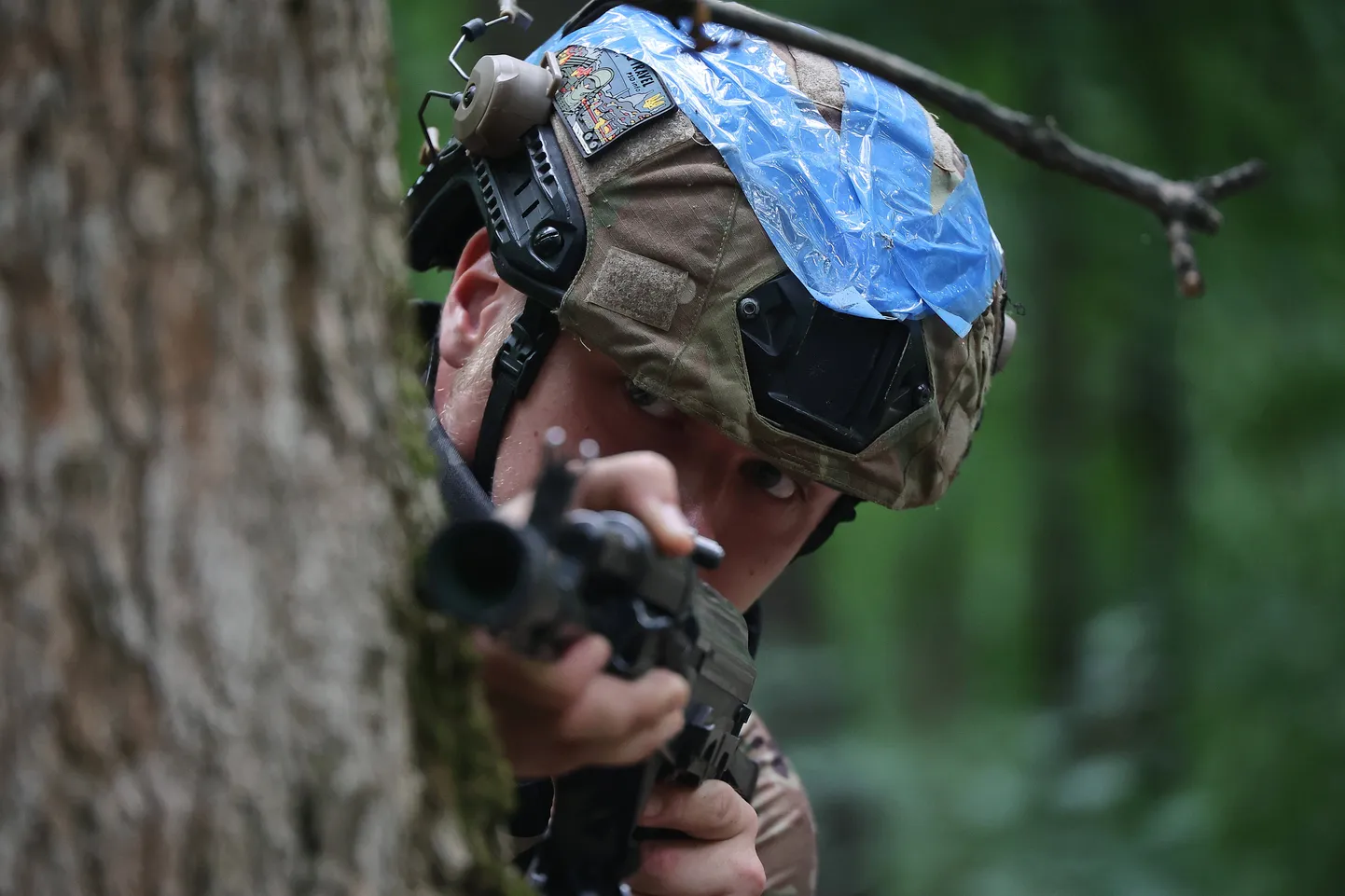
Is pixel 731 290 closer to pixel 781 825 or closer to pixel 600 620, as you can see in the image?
pixel 600 620

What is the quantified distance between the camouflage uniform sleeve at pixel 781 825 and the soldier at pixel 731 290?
2.11ft

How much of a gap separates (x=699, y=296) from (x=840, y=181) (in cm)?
28

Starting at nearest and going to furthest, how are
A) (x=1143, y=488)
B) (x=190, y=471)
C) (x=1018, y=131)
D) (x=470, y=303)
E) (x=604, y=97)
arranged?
(x=190, y=471) → (x=1018, y=131) → (x=604, y=97) → (x=470, y=303) → (x=1143, y=488)

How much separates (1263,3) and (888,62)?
11.8ft

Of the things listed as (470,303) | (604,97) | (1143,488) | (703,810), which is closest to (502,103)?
(604,97)

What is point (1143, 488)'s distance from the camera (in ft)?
21.8

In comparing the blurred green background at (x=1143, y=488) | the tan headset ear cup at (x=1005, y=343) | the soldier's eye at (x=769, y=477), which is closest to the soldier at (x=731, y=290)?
the soldier's eye at (x=769, y=477)

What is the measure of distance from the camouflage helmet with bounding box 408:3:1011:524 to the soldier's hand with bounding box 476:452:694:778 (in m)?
0.78

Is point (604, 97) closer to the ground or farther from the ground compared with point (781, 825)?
farther from the ground

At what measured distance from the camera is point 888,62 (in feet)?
4.22

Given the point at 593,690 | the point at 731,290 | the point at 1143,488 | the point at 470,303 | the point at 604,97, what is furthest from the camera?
the point at 1143,488

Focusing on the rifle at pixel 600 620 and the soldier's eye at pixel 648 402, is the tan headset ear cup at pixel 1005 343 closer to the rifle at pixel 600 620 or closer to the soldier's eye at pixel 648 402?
the soldier's eye at pixel 648 402

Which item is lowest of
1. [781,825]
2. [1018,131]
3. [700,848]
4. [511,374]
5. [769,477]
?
[781,825]

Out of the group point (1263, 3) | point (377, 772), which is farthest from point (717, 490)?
point (1263, 3)
